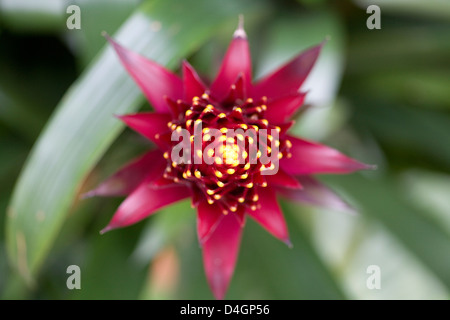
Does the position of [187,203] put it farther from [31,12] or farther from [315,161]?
[31,12]

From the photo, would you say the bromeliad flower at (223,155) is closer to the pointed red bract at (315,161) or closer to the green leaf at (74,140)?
the pointed red bract at (315,161)

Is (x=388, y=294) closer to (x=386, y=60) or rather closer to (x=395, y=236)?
(x=395, y=236)

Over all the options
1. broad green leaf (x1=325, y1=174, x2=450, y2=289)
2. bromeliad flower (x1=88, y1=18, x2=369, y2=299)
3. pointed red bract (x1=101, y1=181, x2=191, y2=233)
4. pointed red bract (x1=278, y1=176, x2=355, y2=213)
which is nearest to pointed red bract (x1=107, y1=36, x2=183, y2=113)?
bromeliad flower (x1=88, y1=18, x2=369, y2=299)

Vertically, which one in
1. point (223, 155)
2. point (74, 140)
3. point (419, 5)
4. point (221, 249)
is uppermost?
point (419, 5)

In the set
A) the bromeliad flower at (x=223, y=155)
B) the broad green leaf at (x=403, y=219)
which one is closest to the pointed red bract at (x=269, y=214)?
the bromeliad flower at (x=223, y=155)

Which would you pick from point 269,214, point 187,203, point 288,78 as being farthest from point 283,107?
point 187,203

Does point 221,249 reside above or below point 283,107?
below

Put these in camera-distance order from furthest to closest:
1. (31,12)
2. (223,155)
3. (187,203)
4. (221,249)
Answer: (31,12), (187,203), (221,249), (223,155)

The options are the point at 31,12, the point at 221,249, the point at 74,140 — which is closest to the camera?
the point at 221,249
